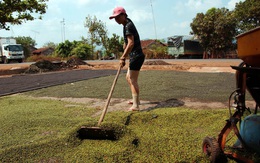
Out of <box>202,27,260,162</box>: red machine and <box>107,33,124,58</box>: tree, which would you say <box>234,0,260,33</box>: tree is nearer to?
<box>107,33,124,58</box>: tree

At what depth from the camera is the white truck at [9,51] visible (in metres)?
27.2

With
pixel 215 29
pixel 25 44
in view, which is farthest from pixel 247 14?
pixel 25 44

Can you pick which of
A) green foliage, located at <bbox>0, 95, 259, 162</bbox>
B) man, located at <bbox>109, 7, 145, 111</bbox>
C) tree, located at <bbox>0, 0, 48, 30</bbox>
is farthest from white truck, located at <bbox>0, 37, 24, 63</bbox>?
man, located at <bbox>109, 7, 145, 111</bbox>

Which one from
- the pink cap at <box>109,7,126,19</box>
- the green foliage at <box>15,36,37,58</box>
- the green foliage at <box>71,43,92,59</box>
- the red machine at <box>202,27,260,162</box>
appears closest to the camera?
the red machine at <box>202,27,260,162</box>

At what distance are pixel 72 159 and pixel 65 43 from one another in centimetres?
3191

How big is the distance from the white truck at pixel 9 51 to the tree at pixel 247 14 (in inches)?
909

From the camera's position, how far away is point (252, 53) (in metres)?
1.99

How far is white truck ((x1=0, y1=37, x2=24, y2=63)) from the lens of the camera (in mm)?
27219

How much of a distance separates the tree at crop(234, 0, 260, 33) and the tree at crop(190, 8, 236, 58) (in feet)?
2.24

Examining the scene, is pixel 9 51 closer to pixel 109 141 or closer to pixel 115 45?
pixel 115 45

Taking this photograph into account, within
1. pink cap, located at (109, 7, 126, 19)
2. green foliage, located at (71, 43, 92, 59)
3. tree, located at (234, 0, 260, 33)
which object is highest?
tree, located at (234, 0, 260, 33)

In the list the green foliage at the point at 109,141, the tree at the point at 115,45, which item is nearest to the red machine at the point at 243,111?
the green foliage at the point at 109,141

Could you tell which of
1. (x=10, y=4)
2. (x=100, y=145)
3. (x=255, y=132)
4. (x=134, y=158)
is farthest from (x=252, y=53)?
(x=10, y=4)

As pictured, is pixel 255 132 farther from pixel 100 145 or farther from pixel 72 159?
pixel 72 159
